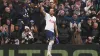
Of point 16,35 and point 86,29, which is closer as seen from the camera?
point 16,35

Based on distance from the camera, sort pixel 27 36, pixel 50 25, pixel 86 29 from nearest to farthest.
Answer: pixel 50 25 < pixel 27 36 < pixel 86 29

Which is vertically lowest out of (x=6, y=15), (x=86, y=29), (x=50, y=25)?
(x=86, y=29)

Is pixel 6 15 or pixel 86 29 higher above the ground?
pixel 6 15

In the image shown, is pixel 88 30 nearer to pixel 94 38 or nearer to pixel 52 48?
pixel 94 38

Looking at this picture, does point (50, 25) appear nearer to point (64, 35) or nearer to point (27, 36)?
point (64, 35)

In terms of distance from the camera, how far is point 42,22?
58.5ft

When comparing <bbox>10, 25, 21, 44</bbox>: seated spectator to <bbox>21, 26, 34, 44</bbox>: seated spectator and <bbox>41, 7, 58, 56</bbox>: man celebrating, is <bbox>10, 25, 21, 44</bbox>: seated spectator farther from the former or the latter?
<bbox>41, 7, 58, 56</bbox>: man celebrating

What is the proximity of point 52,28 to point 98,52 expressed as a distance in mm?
2423

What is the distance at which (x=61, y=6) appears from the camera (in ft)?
60.5

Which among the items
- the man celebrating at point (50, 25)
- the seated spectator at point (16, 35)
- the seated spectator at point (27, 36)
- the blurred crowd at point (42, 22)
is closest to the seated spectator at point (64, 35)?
the blurred crowd at point (42, 22)

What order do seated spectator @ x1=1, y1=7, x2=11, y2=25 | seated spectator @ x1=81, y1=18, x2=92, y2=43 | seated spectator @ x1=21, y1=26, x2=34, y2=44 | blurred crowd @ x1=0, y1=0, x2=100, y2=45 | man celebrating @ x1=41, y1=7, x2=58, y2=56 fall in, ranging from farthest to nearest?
seated spectator @ x1=1, y1=7, x2=11, y2=25, seated spectator @ x1=81, y1=18, x2=92, y2=43, blurred crowd @ x1=0, y1=0, x2=100, y2=45, seated spectator @ x1=21, y1=26, x2=34, y2=44, man celebrating @ x1=41, y1=7, x2=58, y2=56

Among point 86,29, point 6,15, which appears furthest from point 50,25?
point 6,15

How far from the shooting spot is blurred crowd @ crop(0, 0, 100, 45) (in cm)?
1755

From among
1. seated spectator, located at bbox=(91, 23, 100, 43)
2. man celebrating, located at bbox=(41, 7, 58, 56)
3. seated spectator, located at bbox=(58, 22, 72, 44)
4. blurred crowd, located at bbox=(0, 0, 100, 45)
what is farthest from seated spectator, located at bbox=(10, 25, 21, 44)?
seated spectator, located at bbox=(91, 23, 100, 43)
